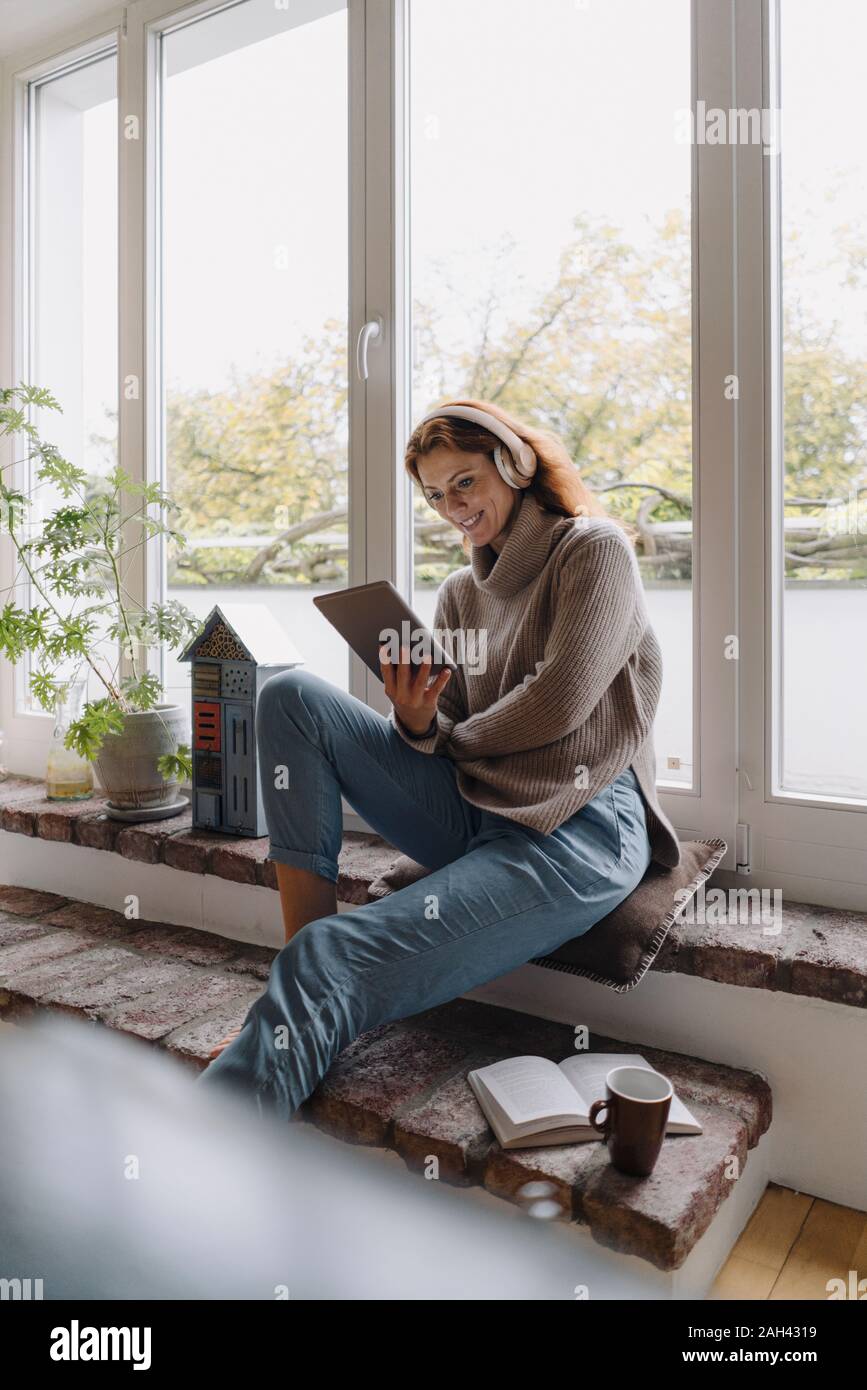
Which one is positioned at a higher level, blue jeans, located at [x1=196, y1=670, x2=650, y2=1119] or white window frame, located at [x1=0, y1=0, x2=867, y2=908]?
white window frame, located at [x1=0, y1=0, x2=867, y2=908]

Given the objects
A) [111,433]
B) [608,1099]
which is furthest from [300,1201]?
[111,433]

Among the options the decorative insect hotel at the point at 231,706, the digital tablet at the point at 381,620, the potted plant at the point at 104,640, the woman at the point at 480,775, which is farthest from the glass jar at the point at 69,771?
the digital tablet at the point at 381,620

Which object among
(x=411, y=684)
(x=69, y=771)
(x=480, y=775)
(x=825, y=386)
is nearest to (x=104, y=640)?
(x=69, y=771)

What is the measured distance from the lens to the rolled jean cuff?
62.1 inches

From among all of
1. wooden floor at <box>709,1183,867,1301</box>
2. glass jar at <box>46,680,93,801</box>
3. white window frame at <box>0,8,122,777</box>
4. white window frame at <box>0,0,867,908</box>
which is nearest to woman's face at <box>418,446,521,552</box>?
white window frame at <box>0,0,867,908</box>

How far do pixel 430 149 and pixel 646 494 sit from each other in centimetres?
87

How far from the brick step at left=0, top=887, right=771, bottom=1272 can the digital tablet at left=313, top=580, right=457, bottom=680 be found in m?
0.58

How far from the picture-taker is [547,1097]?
130 centimetres

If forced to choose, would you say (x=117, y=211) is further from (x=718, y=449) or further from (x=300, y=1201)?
(x=300, y=1201)

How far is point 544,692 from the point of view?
1480 millimetres

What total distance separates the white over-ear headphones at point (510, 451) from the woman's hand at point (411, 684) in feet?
1.09

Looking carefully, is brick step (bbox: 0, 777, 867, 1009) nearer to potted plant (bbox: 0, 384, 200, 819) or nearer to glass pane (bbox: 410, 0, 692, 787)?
potted plant (bbox: 0, 384, 200, 819)

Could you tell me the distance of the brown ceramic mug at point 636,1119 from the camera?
1.16 meters

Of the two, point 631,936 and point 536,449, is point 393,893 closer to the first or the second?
point 631,936
